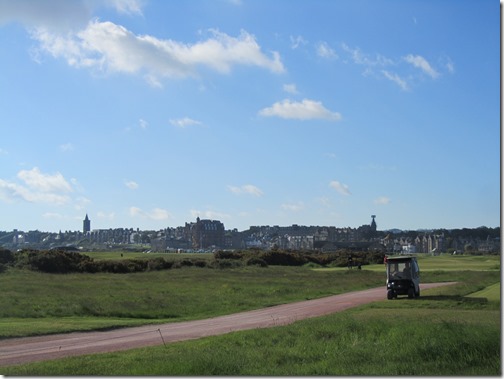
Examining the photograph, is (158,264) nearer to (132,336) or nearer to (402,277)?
(402,277)

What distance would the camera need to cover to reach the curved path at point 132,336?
64.2 ft

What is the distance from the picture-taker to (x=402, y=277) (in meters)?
41.2

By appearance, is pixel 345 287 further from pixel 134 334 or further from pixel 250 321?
pixel 134 334

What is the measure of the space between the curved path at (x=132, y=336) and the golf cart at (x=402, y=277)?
233 inches

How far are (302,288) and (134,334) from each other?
95.8 feet

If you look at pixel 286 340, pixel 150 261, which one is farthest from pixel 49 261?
pixel 286 340

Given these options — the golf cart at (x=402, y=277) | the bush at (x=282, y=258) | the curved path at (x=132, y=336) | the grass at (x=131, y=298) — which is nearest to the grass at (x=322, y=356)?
the curved path at (x=132, y=336)

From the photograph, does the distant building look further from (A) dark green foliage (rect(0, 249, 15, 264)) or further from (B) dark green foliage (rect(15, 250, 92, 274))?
(A) dark green foliage (rect(0, 249, 15, 264))

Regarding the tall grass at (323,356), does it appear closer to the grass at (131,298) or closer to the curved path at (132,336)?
the curved path at (132,336)

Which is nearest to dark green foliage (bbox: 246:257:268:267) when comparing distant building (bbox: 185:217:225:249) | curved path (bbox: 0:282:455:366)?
distant building (bbox: 185:217:225:249)

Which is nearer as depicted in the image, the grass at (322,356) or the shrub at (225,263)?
the grass at (322,356)

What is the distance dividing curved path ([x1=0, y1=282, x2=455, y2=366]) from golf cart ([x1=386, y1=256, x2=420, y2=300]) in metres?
5.91

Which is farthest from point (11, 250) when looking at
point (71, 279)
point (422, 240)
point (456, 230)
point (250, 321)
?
point (456, 230)

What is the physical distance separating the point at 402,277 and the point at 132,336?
21360 mm
